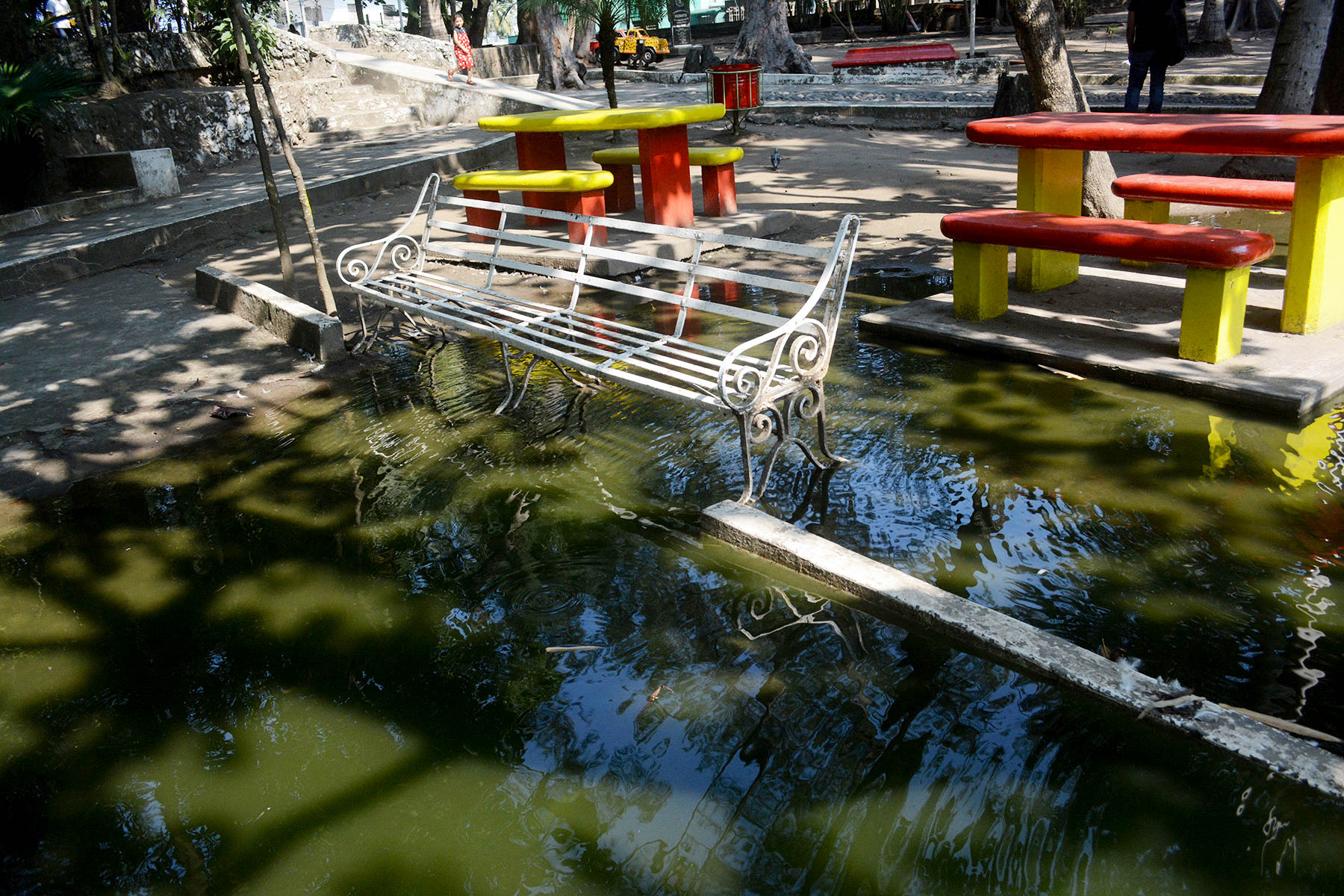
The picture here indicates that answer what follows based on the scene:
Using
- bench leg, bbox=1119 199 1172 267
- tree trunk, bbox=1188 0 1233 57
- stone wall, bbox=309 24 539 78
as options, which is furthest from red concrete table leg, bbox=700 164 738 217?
tree trunk, bbox=1188 0 1233 57

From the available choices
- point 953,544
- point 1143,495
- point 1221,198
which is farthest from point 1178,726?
point 1221,198

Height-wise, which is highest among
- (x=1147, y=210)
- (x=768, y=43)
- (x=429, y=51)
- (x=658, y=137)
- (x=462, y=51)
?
(x=429, y=51)

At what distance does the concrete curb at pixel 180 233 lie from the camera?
28.4 ft

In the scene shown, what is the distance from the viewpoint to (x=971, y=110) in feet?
44.8

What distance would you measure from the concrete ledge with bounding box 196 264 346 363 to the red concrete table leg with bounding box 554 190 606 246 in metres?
2.05

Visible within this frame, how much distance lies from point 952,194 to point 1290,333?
4863 mm

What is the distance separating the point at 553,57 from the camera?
21484mm

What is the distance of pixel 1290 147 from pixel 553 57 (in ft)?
61.9

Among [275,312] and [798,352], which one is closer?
[798,352]

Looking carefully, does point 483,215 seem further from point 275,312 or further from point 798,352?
point 798,352

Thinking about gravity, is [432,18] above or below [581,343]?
above

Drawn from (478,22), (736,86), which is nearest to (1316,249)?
(736,86)

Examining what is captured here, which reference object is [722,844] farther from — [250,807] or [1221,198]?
Answer: [1221,198]

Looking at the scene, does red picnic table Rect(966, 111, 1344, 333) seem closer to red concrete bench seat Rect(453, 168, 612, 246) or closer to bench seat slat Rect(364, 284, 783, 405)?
bench seat slat Rect(364, 284, 783, 405)
